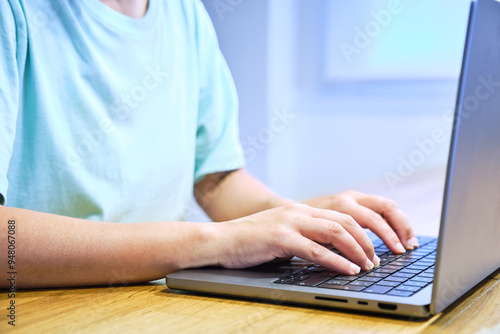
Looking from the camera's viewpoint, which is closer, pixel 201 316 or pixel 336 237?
pixel 201 316

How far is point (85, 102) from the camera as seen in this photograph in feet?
2.90

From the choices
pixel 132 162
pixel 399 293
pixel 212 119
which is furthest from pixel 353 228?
pixel 212 119

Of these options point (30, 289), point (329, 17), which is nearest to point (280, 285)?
point (30, 289)

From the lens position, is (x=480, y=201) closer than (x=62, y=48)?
Yes

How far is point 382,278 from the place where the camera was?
60cm

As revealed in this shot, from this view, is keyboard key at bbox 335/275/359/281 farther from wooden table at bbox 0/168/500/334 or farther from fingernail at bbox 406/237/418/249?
fingernail at bbox 406/237/418/249

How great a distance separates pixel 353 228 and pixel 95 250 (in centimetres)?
32

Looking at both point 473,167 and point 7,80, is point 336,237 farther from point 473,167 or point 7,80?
point 7,80

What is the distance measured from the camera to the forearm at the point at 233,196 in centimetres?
108

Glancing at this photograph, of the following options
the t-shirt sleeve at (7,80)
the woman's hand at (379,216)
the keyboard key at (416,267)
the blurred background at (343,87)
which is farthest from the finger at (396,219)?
the blurred background at (343,87)

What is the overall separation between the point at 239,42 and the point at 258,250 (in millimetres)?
2265

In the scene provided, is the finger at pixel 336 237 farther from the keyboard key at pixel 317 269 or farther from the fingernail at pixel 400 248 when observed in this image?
the fingernail at pixel 400 248

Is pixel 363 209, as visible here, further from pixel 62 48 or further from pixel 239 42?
pixel 239 42

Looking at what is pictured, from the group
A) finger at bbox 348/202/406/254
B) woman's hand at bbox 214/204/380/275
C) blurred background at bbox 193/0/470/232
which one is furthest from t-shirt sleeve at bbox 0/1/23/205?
blurred background at bbox 193/0/470/232
